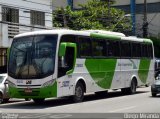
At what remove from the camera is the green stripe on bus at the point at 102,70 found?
23.8m

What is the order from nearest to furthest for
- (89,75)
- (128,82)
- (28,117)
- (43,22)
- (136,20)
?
(28,117) < (89,75) < (128,82) < (43,22) < (136,20)

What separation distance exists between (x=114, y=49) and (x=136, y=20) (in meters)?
53.0

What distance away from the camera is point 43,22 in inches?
1618

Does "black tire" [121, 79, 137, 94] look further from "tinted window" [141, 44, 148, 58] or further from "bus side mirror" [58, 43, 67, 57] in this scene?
"bus side mirror" [58, 43, 67, 57]

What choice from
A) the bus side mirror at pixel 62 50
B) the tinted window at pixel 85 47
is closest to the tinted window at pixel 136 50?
the tinted window at pixel 85 47

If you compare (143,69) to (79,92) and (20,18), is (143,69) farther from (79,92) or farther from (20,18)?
(20,18)

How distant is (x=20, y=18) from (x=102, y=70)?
585 inches

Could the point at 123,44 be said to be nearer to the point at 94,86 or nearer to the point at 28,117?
the point at 94,86

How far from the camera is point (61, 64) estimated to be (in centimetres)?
2094

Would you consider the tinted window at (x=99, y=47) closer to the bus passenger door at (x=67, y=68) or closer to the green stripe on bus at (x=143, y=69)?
the bus passenger door at (x=67, y=68)

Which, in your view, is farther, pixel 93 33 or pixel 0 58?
pixel 0 58

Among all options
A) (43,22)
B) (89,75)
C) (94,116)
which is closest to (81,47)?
(89,75)

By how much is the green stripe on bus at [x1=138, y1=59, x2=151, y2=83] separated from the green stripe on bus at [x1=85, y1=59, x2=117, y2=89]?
4019mm

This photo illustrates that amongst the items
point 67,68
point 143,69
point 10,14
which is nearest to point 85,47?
point 67,68
